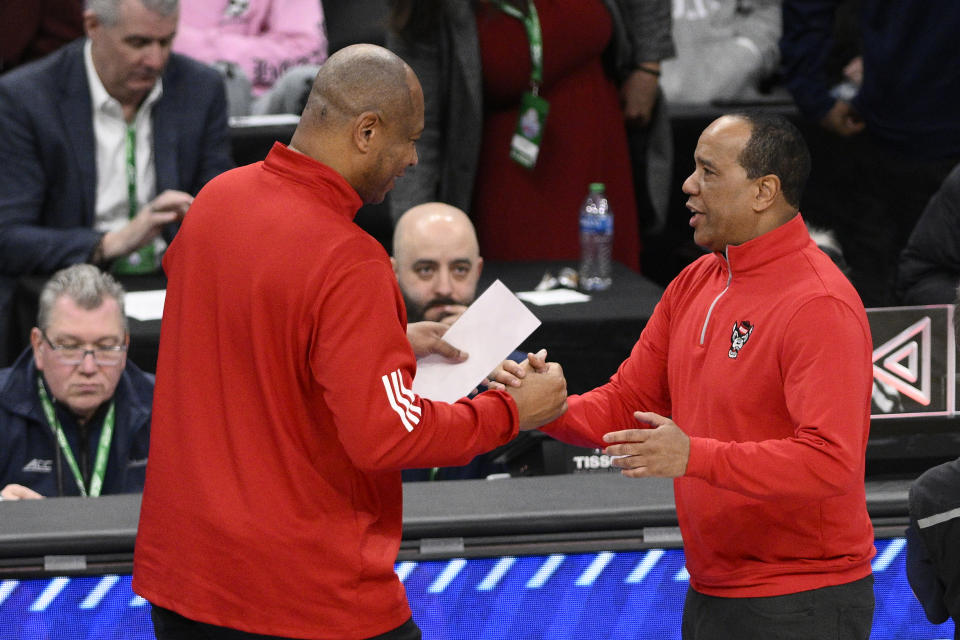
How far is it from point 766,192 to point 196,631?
1.08 metres

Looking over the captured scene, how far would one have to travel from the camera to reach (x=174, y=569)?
6.28 ft

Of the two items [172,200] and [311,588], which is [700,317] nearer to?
[311,588]

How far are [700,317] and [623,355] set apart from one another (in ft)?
5.41

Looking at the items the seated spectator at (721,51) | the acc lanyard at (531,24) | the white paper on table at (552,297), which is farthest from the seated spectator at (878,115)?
the acc lanyard at (531,24)

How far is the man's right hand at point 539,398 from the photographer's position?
84.6 inches

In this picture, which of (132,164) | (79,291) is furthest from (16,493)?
(132,164)

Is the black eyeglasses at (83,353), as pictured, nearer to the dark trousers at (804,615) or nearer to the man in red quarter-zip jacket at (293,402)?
the man in red quarter-zip jacket at (293,402)

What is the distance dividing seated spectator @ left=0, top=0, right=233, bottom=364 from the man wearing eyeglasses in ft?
1.69

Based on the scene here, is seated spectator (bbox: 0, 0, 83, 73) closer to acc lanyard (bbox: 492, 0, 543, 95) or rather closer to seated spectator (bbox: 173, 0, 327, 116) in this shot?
seated spectator (bbox: 173, 0, 327, 116)

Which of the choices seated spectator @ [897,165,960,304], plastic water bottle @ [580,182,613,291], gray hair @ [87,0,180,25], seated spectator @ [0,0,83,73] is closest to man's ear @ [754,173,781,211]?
seated spectator @ [897,165,960,304]

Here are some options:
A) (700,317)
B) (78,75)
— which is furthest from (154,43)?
(700,317)

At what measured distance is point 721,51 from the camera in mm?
5125

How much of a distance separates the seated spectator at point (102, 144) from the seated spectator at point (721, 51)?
1.94m

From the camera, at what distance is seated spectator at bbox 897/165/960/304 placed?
3.83 metres
